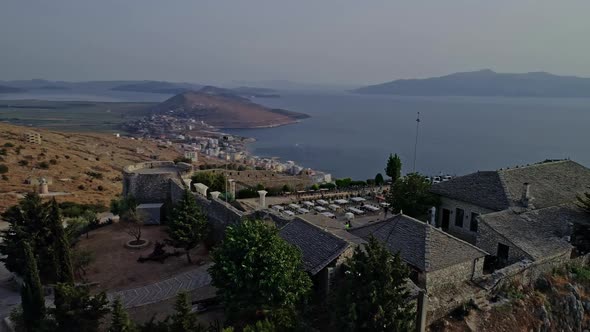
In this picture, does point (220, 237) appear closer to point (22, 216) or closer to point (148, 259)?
point (148, 259)

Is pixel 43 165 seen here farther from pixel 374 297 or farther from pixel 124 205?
pixel 374 297

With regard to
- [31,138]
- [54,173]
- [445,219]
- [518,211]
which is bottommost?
[54,173]

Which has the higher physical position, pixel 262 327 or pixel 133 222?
pixel 262 327

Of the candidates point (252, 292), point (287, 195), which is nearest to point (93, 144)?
point (287, 195)

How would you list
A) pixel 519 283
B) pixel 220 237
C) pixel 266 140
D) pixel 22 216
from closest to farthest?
1. pixel 519 283
2. pixel 22 216
3. pixel 220 237
4. pixel 266 140

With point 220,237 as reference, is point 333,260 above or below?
above

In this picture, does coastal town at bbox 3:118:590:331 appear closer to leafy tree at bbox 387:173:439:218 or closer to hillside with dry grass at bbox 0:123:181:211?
leafy tree at bbox 387:173:439:218

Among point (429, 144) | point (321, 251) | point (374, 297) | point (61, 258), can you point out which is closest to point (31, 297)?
point (61, 258)
